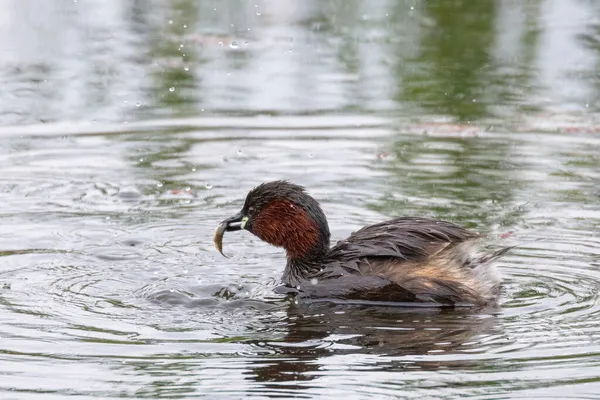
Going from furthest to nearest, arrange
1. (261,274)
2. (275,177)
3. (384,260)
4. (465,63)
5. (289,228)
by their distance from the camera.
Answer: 1. (465,63)
2. (275,177)
3. (261,274)
4. (289,228)
5. (384,260)

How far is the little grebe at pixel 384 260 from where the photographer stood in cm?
723

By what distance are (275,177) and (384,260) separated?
104 inches

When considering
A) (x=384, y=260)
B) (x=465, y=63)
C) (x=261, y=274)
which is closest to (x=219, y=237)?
(x=261, y=274)

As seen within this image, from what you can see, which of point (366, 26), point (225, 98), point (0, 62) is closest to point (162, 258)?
point (225, 98)

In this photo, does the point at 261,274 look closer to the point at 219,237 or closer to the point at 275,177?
the point at 219,237

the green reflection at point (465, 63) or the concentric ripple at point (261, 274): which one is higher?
the green reflection at point (465, 63)

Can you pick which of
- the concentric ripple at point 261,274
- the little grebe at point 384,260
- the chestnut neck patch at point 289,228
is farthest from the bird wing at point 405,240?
the concentric ripple at point 261,274

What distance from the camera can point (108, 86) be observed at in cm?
1254

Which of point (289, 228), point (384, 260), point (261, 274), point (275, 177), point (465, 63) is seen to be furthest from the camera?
point (465, 63)

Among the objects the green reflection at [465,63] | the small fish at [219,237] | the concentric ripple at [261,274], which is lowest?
the concentric ripple at [261,274]

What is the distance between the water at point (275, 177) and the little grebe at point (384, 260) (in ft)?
0.57

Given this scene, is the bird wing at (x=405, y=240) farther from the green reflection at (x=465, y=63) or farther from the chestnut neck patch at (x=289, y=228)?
the green reflection at (x=465, y=63)

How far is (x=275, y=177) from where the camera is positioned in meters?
9.84

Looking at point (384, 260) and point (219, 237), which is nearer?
point (384, 260)
